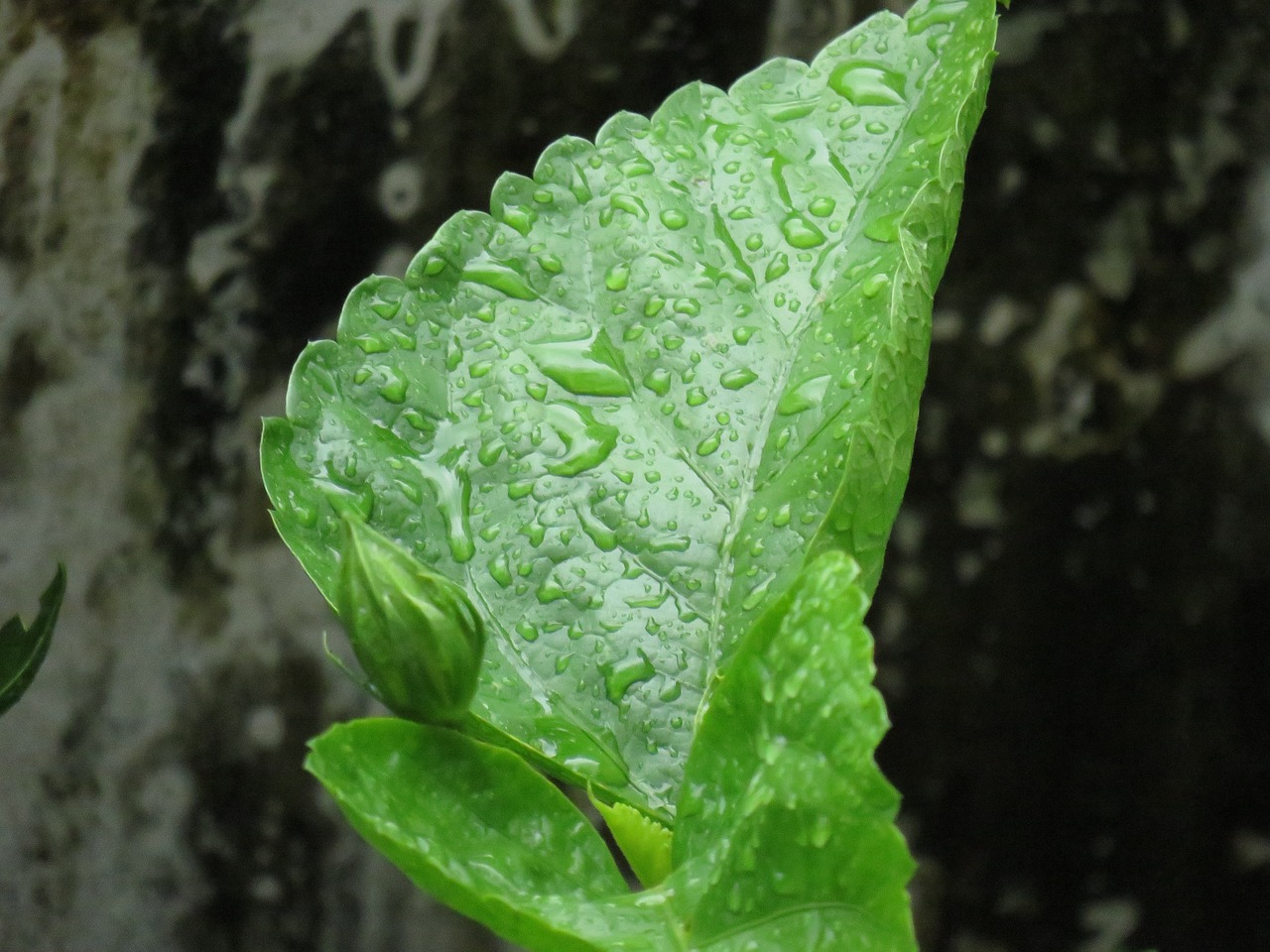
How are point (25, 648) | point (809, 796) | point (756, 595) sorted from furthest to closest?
1. point (25, 648)
2. point (756, 595)
3. point (809, 796)

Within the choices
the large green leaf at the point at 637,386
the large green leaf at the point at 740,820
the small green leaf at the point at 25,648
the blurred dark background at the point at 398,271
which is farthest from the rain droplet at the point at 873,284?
the blurred dark background at the point at 398,271

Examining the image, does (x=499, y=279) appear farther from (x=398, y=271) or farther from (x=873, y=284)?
(x=398, y=271)

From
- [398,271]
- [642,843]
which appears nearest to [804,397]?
[642,843]

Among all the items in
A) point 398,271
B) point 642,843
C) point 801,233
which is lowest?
point 642,843

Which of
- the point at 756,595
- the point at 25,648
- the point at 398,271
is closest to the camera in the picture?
the point at 756,595

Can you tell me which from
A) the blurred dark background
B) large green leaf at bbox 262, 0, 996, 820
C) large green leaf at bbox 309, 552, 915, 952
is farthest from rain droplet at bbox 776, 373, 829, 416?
the blurred dark background

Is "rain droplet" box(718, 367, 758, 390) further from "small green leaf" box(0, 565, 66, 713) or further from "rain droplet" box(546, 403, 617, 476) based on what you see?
"small green leaf" box(0, 565, 66, 713)
